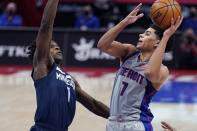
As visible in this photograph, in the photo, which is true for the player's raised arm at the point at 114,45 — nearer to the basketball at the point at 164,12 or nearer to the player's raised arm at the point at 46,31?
the basketball at the point at 164,12

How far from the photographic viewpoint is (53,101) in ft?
17.8

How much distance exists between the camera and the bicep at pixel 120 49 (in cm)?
562

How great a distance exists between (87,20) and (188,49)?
3.60 m

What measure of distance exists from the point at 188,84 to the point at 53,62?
9.03 m

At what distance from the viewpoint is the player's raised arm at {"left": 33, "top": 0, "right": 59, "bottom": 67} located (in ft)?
17.0

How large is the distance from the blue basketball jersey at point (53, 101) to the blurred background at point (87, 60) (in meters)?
3.82

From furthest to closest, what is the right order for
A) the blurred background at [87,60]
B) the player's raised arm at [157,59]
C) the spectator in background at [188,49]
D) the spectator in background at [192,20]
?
1. the spectator in background at [192,20]
2. the spectator in background at [188,49]
3. the blurred background at [87,60]
4. the player's raised arm at [157,59]

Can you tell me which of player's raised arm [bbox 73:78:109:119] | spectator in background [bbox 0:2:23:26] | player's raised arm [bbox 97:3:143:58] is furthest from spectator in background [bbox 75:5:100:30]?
player's raised arm [bbox 97:3:143:58]

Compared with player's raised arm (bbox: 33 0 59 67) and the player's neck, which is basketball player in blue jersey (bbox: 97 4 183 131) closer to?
the player's neck

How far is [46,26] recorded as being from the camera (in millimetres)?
5230

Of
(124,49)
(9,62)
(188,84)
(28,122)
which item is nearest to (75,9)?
(9,62)

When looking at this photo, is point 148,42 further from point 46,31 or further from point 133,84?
point 46,31

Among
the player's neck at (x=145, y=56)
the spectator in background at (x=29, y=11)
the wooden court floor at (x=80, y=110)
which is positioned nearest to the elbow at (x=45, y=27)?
the player's neck at (x=145, y=56)

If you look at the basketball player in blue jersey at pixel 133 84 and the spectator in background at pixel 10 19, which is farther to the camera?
the spectator in background at pixel 10 19
